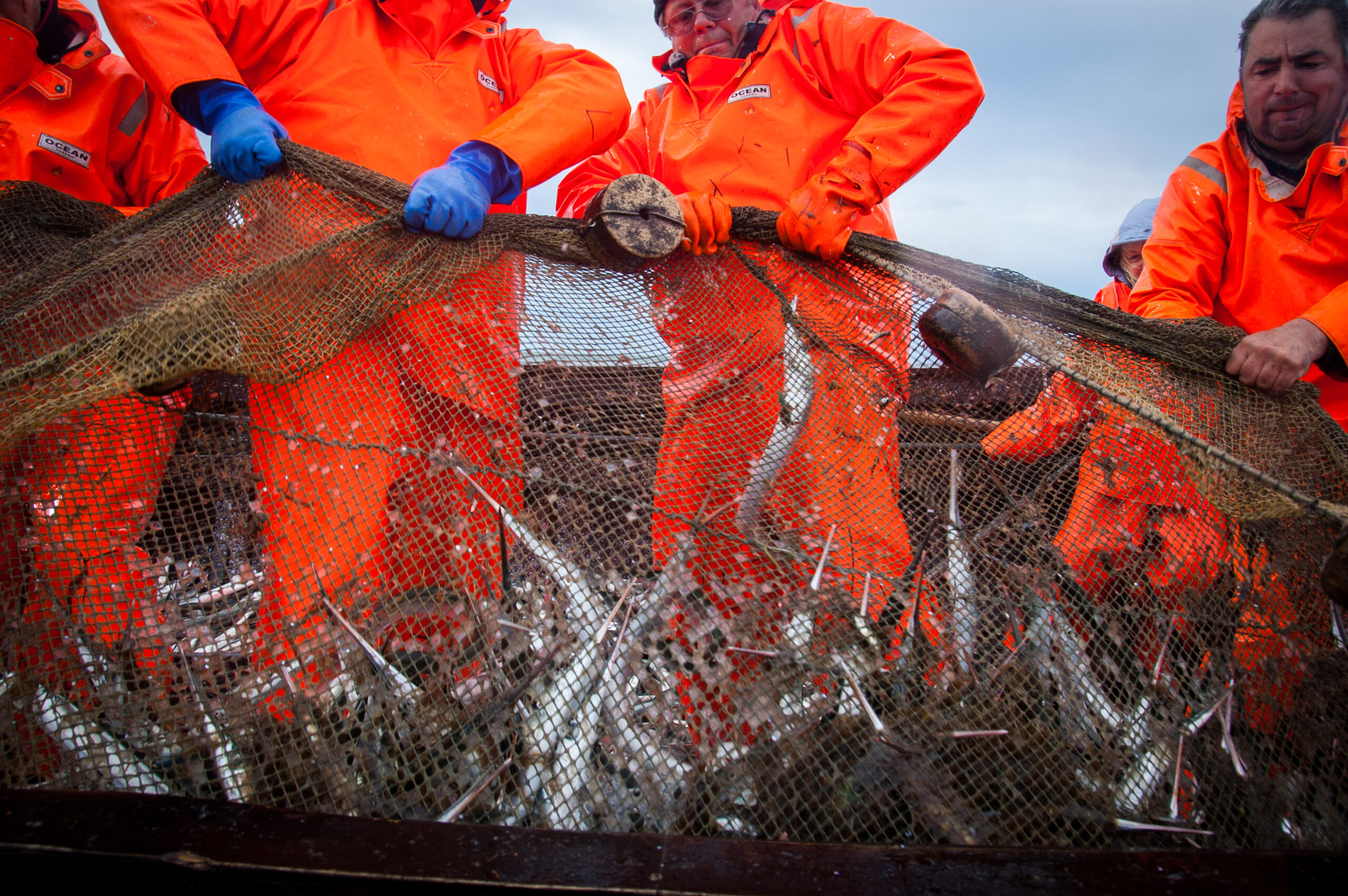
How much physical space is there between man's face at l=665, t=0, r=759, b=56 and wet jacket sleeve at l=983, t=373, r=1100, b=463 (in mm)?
2055

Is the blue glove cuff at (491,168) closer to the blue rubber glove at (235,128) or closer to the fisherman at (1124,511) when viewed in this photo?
the blue rubber glove at (235,128)

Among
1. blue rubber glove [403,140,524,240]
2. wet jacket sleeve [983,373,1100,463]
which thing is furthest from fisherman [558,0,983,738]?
blue rubber glove [403,140,524,240]

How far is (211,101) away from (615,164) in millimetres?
1686

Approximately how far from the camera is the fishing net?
4.06 ft

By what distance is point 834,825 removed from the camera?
A: 1.20 meters

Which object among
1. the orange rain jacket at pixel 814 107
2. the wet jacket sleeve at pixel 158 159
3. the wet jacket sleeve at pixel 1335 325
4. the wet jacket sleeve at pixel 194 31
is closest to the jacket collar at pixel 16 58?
the wet jacket sleeve at pixel 158 159

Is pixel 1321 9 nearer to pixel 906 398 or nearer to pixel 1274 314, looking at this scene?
pixel 1274 314

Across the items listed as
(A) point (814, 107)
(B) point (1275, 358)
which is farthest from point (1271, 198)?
(A) point (814, 107)

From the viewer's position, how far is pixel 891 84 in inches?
91.6

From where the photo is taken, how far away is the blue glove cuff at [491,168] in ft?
6.22

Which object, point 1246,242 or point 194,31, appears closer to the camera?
point 194,31

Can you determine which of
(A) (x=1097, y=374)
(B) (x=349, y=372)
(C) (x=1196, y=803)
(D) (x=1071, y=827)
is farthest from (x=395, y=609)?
(A) (x=1097, y=374)

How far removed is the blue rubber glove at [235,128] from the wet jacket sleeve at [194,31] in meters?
0.04

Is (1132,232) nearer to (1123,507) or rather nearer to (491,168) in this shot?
(1123,507)
